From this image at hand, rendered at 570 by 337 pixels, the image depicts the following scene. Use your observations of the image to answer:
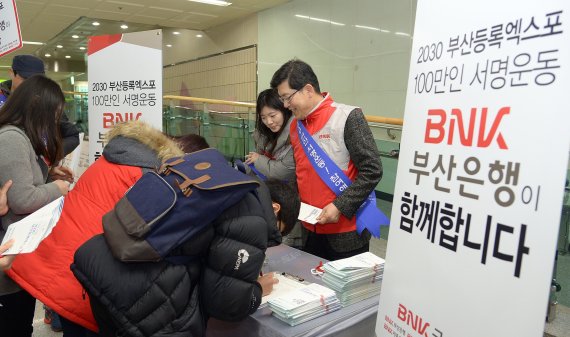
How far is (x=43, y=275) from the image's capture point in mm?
1347

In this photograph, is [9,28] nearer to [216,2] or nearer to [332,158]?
[332,158]

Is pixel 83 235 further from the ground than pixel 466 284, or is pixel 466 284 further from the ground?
pixel 466 284

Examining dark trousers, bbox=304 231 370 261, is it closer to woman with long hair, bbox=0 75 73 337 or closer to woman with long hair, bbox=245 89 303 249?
woman with long hair, bbox=245 89 303 249

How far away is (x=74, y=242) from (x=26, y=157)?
1.46ft

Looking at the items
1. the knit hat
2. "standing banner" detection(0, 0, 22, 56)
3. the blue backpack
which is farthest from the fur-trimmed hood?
the knit hat

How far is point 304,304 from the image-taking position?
4.32 feet

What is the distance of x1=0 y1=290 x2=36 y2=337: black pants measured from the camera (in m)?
1.59

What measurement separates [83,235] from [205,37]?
8213 mm

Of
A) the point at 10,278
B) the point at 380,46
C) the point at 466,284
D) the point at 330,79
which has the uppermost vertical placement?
the point at 380,46

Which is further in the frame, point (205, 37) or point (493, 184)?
point (205, 37)

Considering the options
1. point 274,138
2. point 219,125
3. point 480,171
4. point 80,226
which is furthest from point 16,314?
point 219,125

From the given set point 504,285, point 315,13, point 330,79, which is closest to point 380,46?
point 330,79

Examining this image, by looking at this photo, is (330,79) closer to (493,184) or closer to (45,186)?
(45,186)

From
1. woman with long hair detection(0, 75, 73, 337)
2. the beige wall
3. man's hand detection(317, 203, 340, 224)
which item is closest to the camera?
woman with long hair detection(0, 75, 73, 337)
